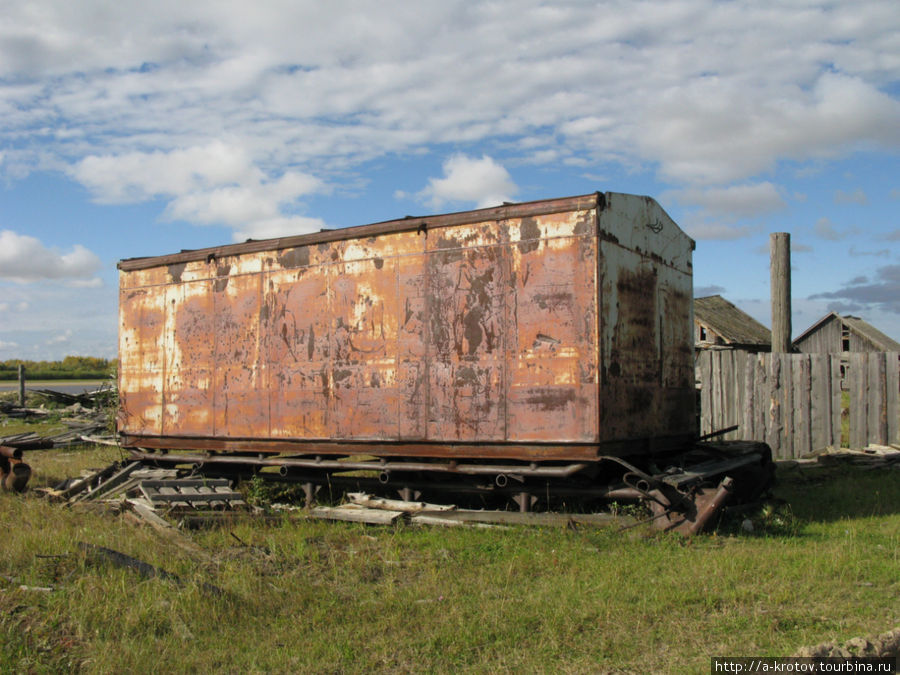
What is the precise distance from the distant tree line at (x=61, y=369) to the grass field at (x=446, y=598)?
6489 cm

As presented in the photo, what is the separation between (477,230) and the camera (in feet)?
26.9

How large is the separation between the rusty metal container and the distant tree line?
6070 cm

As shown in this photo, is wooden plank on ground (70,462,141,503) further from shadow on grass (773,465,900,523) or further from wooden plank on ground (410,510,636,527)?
shadow on grass (773,465,900,523)

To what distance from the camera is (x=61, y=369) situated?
69.8 meters

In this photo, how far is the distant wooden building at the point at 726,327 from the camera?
2867cm

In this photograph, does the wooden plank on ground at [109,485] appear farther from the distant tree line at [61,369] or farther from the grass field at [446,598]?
the distant tree line at [61,369]

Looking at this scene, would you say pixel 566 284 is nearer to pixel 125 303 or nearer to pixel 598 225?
pixel 598 225

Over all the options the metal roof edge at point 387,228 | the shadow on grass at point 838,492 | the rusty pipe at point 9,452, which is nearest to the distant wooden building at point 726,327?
the shadow on grass at point 838,492

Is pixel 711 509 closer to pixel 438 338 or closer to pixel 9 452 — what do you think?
pixel 438 338


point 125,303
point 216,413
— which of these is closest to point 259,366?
point 216,413

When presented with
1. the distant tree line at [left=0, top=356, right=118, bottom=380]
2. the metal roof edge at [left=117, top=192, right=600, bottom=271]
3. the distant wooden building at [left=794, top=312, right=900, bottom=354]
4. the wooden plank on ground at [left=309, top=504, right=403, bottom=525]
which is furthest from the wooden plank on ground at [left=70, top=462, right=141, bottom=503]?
the distant tree line at [left=0, top=356, right=118, bottom=380]

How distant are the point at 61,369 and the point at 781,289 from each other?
231ft

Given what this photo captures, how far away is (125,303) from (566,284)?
23.1 ft

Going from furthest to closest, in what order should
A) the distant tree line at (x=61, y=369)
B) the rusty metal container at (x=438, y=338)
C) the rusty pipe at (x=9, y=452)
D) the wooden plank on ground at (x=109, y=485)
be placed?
the distant tree line at (x=61, y=369), the rusty pipe at (x=9, y=452), the wooden plank on ground at (x=109, y=485), the rusty metal container at (x=438, y=338)
